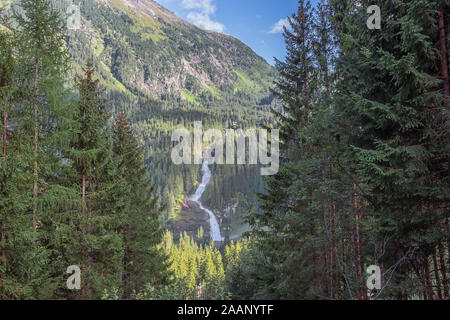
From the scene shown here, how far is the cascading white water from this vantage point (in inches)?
5019

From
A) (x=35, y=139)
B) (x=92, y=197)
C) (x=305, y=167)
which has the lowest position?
(x=92, y=197)

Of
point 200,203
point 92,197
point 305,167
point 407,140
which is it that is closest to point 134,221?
point 92,197

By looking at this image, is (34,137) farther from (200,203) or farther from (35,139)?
(200,203)

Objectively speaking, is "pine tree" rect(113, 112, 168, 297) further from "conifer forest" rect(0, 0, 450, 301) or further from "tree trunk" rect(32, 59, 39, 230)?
"tree trunk" rect(32, 59, 39, 230)

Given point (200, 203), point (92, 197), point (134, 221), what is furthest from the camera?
point (200, 203)

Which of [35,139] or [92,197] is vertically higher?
[35,139]

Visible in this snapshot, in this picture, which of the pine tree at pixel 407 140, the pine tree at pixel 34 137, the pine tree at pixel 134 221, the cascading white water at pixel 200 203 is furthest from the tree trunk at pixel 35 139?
the cascading white water at pixel 200 203

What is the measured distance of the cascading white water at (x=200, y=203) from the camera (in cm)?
12747

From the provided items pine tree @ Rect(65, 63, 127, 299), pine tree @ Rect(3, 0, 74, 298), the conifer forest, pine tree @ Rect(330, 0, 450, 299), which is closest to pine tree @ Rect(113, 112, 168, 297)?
the conifer forest

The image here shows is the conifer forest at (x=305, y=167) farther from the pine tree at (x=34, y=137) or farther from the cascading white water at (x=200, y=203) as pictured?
the cascading white water at (x=200, y=203)

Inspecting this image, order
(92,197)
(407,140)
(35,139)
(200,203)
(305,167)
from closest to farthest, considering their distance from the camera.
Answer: (407,140) < (35,139) < (305,167) < (92,197) < (200,203)

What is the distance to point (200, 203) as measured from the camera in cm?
15325

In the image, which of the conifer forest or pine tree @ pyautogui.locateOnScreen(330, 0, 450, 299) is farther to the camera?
the conifer forest
